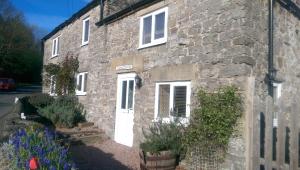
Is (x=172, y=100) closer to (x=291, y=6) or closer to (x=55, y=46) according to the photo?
(x=291, y=6)

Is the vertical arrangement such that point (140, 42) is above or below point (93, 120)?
above

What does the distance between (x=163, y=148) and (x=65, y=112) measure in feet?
23.1

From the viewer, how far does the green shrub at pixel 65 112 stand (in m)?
13.0

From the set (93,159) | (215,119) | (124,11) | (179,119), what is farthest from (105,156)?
(124,11)

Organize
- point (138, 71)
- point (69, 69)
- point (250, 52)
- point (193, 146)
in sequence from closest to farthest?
point (250, 52) < point (193, 146) < point (138, 71) < point (69, 69)

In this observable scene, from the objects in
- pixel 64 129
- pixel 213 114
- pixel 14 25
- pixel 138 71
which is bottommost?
pixel 64 129

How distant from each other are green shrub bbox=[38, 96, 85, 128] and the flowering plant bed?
8.12m

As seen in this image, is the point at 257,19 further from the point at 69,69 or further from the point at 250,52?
the point at 69,69

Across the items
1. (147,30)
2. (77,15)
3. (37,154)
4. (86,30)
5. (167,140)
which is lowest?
(167,140)

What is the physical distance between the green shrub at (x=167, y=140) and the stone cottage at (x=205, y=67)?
43cm

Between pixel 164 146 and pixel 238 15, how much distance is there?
11.7ft

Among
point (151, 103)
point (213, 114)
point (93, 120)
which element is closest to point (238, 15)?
point (213, 114)

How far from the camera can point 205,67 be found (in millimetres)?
7406

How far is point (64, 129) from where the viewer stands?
12.5 m
